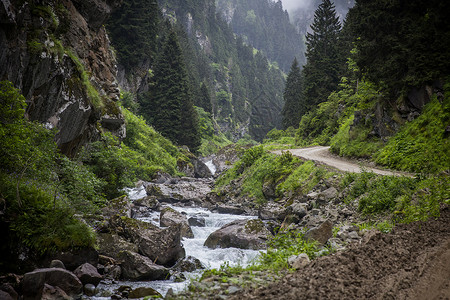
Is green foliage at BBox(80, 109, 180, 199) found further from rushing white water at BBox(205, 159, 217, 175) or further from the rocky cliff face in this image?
rushing white water at BBox(205, 159, 217, 175)

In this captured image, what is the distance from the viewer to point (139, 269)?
8.41 m

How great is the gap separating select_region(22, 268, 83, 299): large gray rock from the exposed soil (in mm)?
4589

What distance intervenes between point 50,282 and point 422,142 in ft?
51.9

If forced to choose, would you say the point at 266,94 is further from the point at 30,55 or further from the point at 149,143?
the point at 30,55

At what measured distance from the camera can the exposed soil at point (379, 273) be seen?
13.6ft

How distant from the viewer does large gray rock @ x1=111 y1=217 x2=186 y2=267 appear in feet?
31.3

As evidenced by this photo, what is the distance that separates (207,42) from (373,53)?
11860cm

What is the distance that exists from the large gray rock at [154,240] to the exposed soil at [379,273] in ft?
18.8

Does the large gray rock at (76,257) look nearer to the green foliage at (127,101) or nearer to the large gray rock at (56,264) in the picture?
the large gray rock at (56,264)

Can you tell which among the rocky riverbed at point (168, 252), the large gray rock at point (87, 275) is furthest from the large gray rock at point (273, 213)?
the large gray rock at point (87, 275)

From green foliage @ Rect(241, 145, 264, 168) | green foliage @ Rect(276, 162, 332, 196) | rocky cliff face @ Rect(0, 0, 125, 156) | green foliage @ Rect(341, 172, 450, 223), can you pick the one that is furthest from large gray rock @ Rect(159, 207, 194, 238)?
green foliage @ Rect(241, 145, 264, 168)

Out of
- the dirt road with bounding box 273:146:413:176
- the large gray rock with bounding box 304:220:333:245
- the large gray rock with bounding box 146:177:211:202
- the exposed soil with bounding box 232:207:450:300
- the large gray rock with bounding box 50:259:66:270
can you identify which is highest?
the dirt road with bounding box 273:146:413:176

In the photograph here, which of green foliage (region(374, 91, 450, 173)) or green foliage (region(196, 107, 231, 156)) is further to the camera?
green foliage (region(196, 107, 231, 156))

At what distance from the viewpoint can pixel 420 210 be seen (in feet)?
24.8
